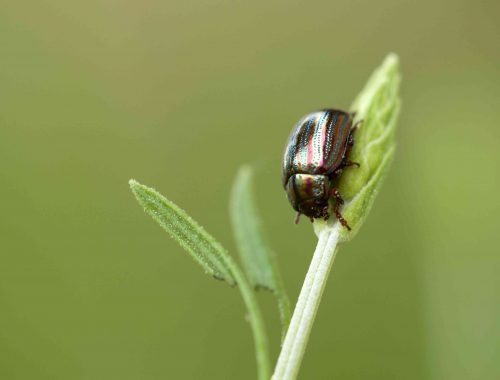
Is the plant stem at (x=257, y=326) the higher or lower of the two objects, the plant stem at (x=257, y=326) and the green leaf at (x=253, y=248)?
the lower

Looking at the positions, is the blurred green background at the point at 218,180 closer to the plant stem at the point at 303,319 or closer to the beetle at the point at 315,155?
the beetle at the point at 315,155

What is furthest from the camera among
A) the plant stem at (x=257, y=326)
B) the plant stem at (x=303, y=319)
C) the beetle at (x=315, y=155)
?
the beetle at (x=315, y=155)

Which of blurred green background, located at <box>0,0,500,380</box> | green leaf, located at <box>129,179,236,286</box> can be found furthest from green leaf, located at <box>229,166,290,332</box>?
blurred green background, located at <box>0,0,500,380</box>

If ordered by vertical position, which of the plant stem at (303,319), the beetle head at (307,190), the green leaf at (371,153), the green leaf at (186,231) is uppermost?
the beetle head at (307,190)

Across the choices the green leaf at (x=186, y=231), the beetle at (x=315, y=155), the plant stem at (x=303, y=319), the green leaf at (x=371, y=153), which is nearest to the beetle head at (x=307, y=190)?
the beetle at (x=315, y=155)

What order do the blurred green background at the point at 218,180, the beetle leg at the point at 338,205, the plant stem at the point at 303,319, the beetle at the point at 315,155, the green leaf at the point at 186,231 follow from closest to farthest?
the plant stem at the point at 303,319, the beetle leg at the point at 338,205, the green leaf at the point at 186,231, the beetle at the point at 315,155, the blurred green background at the point at 218,180

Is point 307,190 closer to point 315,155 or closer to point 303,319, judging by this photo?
point 315,155

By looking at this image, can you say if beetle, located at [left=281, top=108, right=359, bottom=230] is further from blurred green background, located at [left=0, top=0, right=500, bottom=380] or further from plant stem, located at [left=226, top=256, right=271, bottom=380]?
blurred green background, located at [left=0, top=0, right=500, bottom=380]

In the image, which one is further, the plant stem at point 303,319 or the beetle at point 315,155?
the beetle at point 315,155
